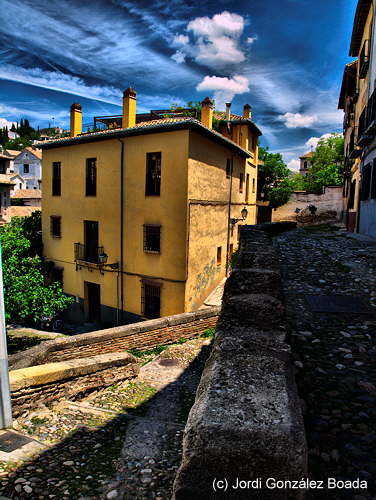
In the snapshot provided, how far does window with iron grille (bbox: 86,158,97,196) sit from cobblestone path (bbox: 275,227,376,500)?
44.6ft

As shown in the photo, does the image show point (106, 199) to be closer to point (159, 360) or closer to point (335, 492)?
point (159, 360)

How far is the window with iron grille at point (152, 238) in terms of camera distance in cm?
1595

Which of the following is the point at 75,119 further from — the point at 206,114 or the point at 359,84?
the point at 359,84

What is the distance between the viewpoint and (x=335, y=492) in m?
1.79

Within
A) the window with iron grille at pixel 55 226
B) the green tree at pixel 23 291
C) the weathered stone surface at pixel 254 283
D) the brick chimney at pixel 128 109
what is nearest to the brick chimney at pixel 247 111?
the brick chimney at pixel 128 109

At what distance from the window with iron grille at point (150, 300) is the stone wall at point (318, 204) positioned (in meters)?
15.1

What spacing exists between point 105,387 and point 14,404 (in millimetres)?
1963

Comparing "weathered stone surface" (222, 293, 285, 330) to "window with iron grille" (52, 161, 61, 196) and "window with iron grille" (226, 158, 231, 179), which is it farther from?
"window with iron grille" (52, 161, 61, 196)

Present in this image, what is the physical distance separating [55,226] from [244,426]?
2023 centimetres

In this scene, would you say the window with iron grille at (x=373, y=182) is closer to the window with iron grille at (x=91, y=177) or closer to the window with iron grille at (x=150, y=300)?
the window with iron grille at (x=150, y=300)

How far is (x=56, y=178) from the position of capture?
2017 cm

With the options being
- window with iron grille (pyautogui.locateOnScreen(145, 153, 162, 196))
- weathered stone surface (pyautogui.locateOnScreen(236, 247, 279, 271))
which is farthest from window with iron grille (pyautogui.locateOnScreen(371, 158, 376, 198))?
window with iron grille (pyautogui.locateOnScreen(145, 153, 162, 196))

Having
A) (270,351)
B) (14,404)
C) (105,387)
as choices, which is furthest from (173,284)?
(270,351)

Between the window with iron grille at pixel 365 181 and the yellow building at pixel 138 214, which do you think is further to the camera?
the yellow building at pixel 138 214
